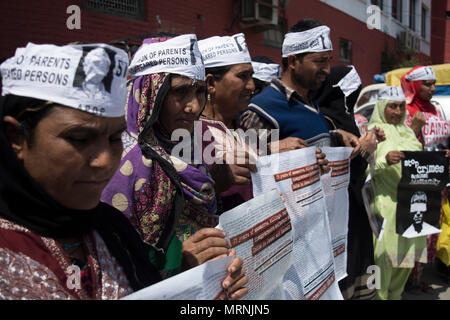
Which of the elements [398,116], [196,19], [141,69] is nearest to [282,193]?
[141,69]

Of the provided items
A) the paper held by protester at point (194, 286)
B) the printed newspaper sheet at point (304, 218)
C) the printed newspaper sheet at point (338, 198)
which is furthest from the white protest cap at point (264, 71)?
the paper held by protester at point (194, 286)

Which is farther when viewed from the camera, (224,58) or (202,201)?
(224,58)

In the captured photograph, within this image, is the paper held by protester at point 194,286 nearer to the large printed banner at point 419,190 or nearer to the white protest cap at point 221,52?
the white protest cap at point 221,52

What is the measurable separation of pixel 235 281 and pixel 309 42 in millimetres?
2234

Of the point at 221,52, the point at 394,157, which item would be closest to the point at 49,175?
the point at 221,52

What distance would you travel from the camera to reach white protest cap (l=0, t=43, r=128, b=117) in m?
1.02

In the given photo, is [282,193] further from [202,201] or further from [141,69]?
[141,69]

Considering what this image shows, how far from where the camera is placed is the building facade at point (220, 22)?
16.2ft

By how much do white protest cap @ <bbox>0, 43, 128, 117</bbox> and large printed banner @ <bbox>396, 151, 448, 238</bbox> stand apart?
389cm

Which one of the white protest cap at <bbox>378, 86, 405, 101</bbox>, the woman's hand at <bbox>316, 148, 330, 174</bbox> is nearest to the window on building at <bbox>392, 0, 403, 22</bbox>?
the white protest cap at <bbox>378, 86, 405, 101</bbox>

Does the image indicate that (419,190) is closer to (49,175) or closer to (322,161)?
(322,161)
